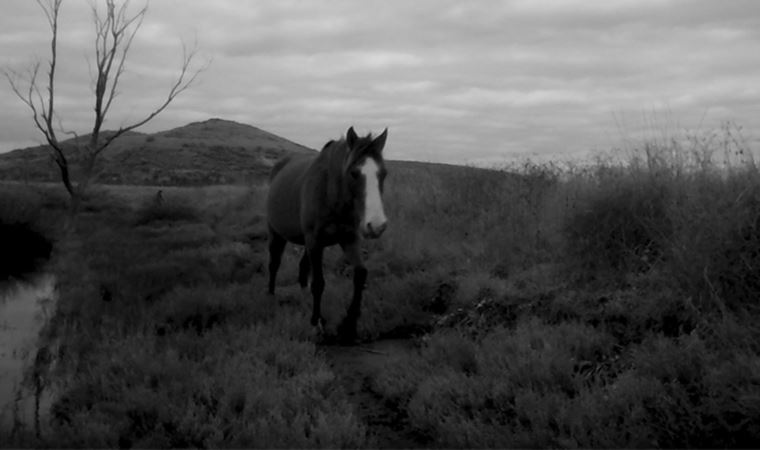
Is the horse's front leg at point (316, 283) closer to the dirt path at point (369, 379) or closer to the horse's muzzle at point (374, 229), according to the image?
the dirt path at point (369, 379)

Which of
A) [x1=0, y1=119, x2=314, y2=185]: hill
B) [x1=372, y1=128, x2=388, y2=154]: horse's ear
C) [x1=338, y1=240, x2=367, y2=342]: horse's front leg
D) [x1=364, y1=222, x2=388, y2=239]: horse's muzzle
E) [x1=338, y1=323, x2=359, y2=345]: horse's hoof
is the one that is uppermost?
[x1=0, y1=119, x2=314, y2=185]: hill

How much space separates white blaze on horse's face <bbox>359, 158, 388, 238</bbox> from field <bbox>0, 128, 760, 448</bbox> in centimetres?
118

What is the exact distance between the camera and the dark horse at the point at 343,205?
6.47 m

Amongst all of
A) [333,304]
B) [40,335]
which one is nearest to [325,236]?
[333,304]

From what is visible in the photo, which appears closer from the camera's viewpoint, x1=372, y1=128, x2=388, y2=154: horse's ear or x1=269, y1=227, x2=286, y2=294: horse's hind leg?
x1=372, y1=128, x2=388, y2=154: horse's ear

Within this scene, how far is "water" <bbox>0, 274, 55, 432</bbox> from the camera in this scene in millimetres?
5371

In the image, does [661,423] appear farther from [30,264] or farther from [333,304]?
[30,264]

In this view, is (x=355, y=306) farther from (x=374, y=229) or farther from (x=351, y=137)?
(x=351, y=137)

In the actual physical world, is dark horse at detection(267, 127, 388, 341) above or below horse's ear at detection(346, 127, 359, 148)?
below

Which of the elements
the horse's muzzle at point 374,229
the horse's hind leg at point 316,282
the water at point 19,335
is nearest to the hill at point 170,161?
the water at point 19,335

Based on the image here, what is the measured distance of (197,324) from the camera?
7.52 metres

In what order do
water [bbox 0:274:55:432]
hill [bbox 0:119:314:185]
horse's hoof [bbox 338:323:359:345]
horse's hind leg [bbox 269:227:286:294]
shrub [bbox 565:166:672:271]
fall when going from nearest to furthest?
1. water [bbox 0:274:55:432]
2. shrub [bbox 565:166:672:271]
3. horse's hoof [bbox 338:323:359:345]
4. horse's hind leg [bbox 269:227:286:294]
5. hill [bbox 0:119:314:185]

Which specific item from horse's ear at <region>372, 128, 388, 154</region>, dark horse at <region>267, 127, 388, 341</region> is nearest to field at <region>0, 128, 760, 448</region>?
dark horse at <region>267, 127, 388, 341</region>

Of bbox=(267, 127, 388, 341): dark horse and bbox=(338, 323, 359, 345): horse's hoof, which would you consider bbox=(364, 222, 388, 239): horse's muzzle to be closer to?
bbox=(267, 127, 388, 341): dark horse
